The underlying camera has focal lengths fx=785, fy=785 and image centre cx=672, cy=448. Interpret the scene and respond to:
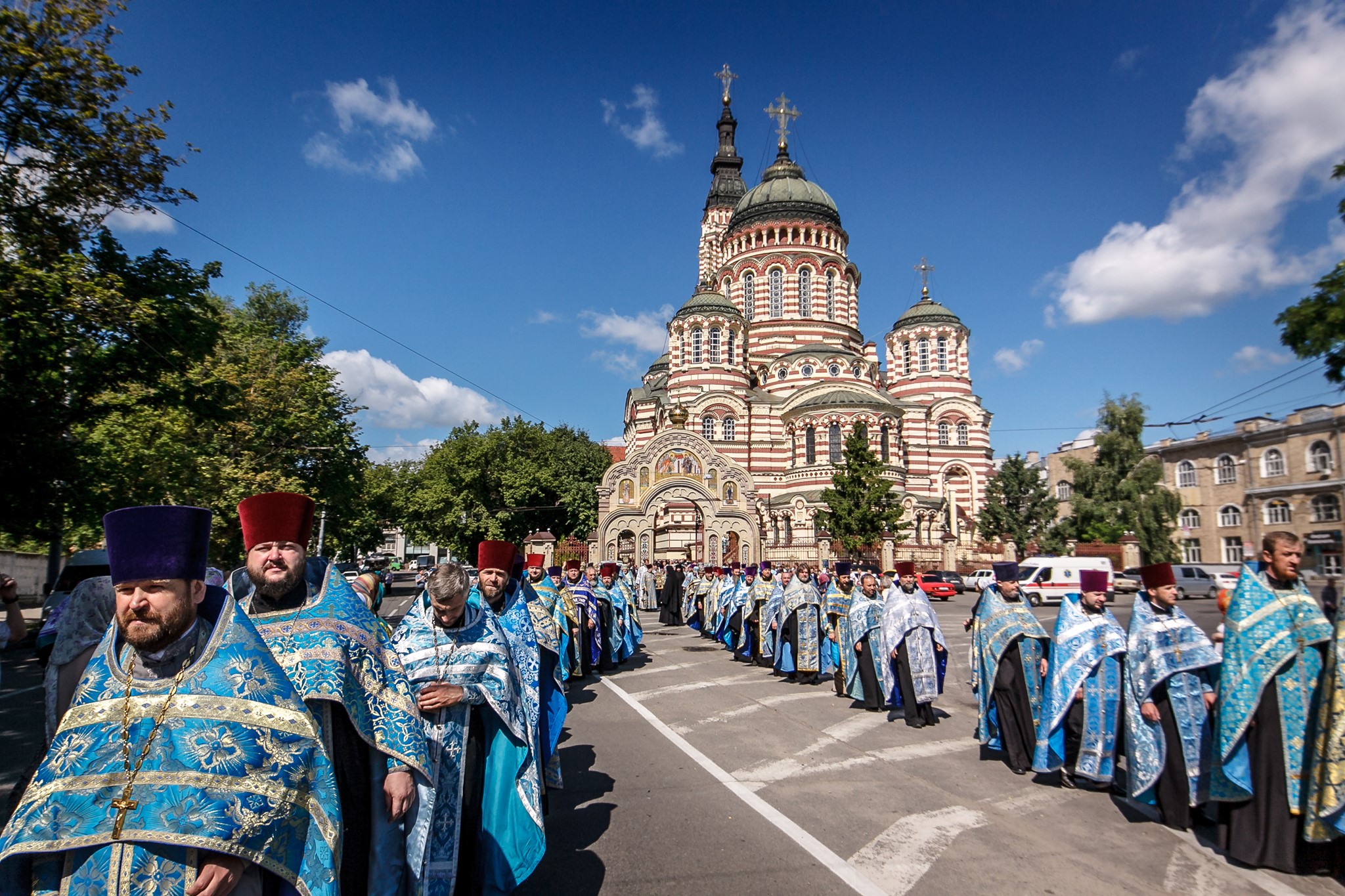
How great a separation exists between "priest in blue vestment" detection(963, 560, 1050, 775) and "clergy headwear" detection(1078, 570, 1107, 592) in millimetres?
828

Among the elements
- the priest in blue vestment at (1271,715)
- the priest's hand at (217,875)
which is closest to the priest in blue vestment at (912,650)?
the priest in blue vestment at (1271,715)

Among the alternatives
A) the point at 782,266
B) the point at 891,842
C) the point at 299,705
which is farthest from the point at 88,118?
the point at 782,266

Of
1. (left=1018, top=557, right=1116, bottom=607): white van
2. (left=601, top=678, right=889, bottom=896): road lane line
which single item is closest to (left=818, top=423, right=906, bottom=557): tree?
(left=1018, top=557, right=1116, bottom=607): white van

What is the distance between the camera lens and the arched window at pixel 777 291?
48125 mm

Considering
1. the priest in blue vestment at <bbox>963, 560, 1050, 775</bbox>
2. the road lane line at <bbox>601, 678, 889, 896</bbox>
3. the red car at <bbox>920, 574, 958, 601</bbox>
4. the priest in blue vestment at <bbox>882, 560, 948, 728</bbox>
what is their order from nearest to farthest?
the road lane line at <bbox>601, 678, 889, 896</bbox> → the priest in blue vestment at <bbox>963, 560, 1050, 775</bbox> → the priest in blue vestment at <bbox>882, 560, 948, 728</bbox> → the red car at <bbox>920, 574, 958, 601</bbox>

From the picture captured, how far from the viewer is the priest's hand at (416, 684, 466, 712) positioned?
3627mm

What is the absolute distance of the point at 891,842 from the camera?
16.6 ft

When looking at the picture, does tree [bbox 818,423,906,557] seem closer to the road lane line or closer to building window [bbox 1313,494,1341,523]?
building window [bbox 1313,494,1341,523]

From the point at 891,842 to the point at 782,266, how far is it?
45386 millimetres

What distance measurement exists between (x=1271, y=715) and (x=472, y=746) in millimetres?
4779

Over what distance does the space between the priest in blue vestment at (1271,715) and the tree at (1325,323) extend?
794cm

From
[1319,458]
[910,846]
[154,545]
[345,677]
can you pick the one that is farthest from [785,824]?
[1319,458]

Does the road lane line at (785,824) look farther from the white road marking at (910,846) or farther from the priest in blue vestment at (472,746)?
the priest in blue vestment at (472,746)

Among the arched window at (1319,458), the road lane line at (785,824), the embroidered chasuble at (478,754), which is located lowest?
the road lane line at (785,824)
